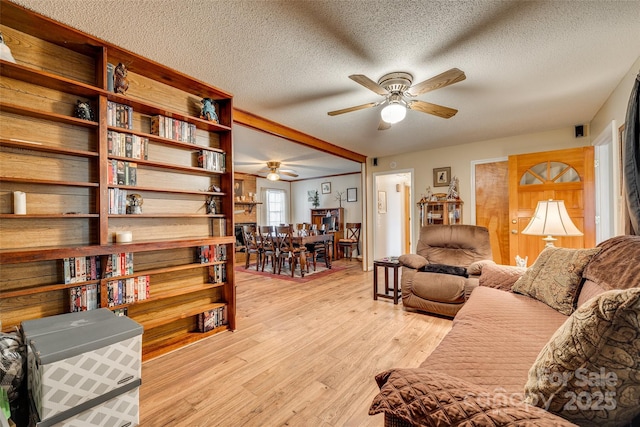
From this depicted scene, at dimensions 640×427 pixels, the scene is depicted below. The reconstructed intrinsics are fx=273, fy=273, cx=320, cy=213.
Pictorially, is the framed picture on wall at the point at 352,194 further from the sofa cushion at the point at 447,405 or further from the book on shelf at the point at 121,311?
the sofa cushion at the point at 447,405

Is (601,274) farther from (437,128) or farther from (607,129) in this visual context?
(437,128)

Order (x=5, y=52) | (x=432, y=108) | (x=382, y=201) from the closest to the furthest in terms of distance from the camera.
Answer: (x=5, y=52)
(x=432, y=108)
(x=382, y=201)

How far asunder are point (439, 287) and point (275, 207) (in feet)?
21.0

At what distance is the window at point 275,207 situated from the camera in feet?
27.5

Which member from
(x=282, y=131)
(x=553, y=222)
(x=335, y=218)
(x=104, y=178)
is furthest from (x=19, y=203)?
(x=335, y=218)

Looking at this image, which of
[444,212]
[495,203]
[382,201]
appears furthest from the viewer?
[382,201]

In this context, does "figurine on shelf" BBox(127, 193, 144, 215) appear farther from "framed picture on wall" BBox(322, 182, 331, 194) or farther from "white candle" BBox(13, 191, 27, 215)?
"framed picture on wall" BBox(322, 182, 331, 194)

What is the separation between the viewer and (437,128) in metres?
3.82

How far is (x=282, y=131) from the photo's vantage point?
3699 millimetres

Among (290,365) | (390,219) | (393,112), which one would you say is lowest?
(290,365)

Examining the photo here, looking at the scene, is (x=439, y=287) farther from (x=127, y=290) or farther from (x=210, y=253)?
(x=127, y=290)

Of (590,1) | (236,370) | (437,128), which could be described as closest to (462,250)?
(437,128)

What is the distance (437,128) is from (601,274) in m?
2.77

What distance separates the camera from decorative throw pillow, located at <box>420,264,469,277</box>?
9.66 ft
